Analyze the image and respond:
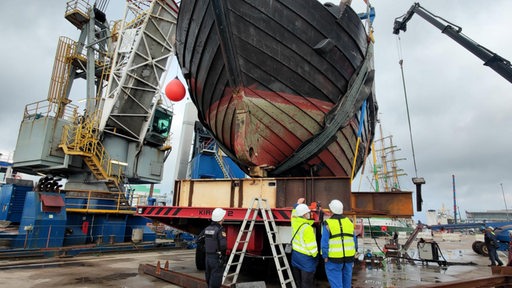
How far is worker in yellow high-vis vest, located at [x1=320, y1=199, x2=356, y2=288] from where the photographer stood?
10.6 ft

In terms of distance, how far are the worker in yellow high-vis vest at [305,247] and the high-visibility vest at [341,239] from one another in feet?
0.97

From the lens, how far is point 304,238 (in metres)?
3.55

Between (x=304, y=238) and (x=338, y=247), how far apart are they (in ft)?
1.43

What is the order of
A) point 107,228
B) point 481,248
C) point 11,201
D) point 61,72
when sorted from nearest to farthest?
1. point 107,228
2. point 11,201
3. point 481,248
4. point 61,72

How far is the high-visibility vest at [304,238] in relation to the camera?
3.51 meters

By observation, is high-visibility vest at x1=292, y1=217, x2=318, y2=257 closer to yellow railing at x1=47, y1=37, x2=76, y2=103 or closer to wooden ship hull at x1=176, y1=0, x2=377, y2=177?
wooden ship hull at x1=176, y1=0, x2=377, y2=177

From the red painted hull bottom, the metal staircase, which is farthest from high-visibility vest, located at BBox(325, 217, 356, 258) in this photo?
the metal staircase

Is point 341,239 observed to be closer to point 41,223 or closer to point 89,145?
point 41,223

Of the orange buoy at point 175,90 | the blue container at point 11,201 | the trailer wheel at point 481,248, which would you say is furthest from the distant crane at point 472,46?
the blue container at point 11,201

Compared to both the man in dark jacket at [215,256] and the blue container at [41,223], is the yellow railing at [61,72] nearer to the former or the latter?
the blue container at [41,223]

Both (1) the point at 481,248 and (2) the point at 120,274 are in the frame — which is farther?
(1) the point at 481,248

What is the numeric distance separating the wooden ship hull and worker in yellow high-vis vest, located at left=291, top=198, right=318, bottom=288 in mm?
1740

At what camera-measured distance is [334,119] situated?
218 inches

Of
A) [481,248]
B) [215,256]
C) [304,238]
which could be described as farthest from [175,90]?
[481,248]
